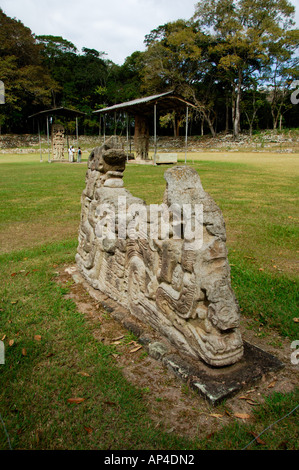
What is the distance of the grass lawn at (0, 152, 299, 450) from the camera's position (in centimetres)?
202

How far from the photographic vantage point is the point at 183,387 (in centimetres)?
240

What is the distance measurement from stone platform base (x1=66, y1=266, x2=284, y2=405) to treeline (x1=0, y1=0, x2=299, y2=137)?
103ft

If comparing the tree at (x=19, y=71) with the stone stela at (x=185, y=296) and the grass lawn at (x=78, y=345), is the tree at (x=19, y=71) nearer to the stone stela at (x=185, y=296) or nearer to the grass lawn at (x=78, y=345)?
the grass lawn at (x=78, y=345)

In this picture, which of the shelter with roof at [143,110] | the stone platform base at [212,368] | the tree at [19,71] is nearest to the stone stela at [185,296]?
the stone platform base at [212,368]

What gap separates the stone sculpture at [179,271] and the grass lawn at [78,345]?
0.51 m

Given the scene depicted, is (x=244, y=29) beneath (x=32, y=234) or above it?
above

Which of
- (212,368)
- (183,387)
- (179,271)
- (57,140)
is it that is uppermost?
(57,140)

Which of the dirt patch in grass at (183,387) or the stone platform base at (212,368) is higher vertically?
the stone platform base at (212,368)

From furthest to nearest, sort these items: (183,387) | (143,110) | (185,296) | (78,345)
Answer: (143,110)
(78,345)
(185,296)
(183,387)

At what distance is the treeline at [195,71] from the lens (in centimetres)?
3147

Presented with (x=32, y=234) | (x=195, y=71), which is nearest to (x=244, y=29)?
(x=195, y=71)

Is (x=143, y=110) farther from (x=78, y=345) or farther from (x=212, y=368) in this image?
(x=212, y=368)

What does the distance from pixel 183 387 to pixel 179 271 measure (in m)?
0.90
